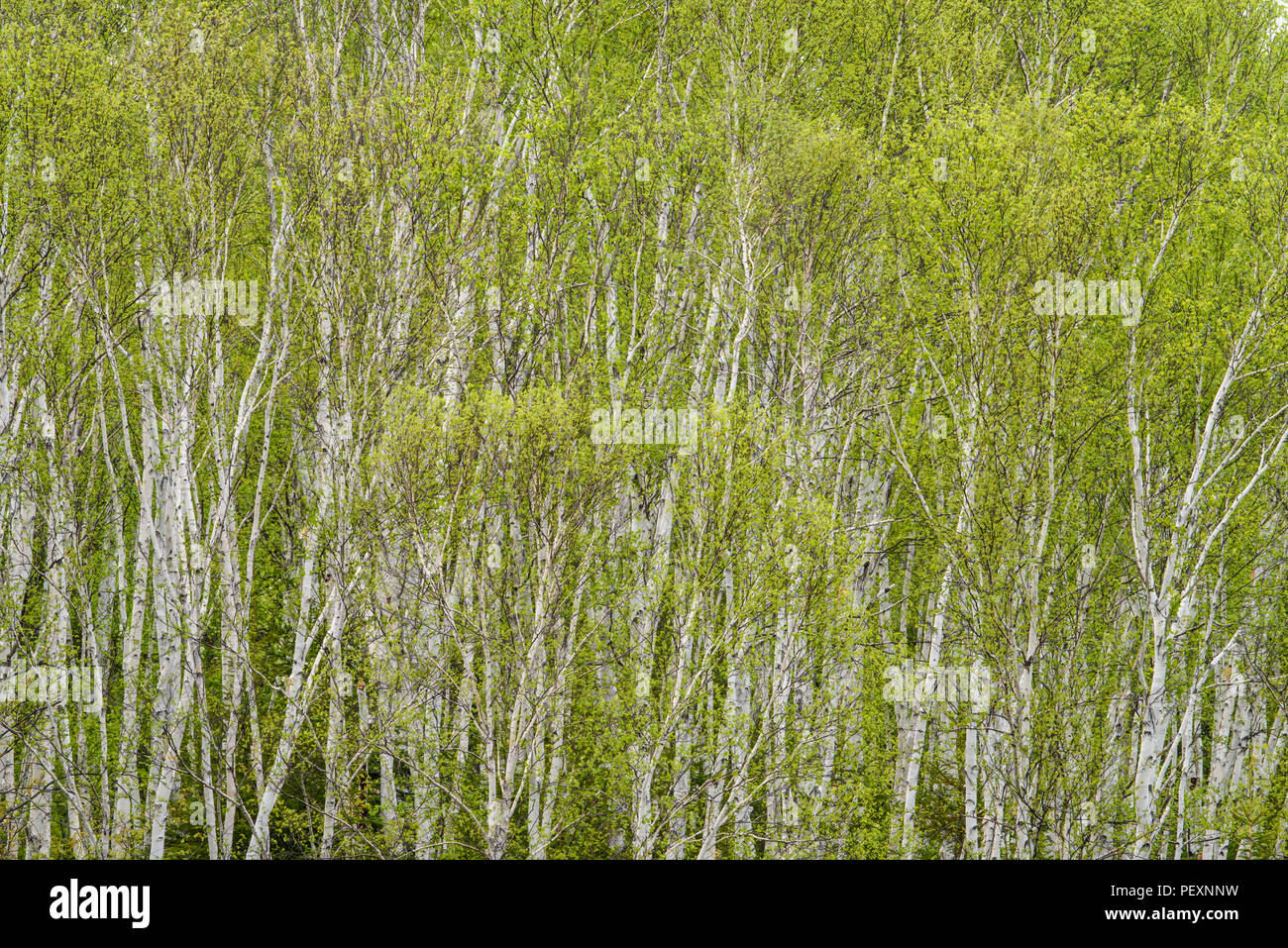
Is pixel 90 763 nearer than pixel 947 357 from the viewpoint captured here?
No

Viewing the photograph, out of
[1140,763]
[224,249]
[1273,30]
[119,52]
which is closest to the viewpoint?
[1140,763]

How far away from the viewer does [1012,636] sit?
15.1m

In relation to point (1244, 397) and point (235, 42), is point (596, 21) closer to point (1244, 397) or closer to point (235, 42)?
point (235, 42)

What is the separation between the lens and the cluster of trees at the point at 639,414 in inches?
581

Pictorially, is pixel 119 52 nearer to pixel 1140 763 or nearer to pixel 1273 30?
pixel 1140 763

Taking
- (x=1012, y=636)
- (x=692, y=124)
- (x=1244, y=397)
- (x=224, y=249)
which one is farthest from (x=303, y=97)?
(x=1244, y=397)

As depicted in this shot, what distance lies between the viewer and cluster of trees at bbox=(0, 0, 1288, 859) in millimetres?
14750

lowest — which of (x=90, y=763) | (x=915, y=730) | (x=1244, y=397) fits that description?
(x=90, y=763)

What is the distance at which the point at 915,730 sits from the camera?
18.3m

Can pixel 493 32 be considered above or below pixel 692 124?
above

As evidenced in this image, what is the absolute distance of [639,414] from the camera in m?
14.9

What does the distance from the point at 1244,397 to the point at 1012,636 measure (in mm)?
5822

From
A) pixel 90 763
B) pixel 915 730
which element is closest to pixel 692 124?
pixel 915 730

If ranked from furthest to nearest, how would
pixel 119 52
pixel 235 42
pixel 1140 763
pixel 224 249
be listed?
1. pixel 119 52
2. pixel 235 42
3. pixel 224 249
4. pixel 1140 763
